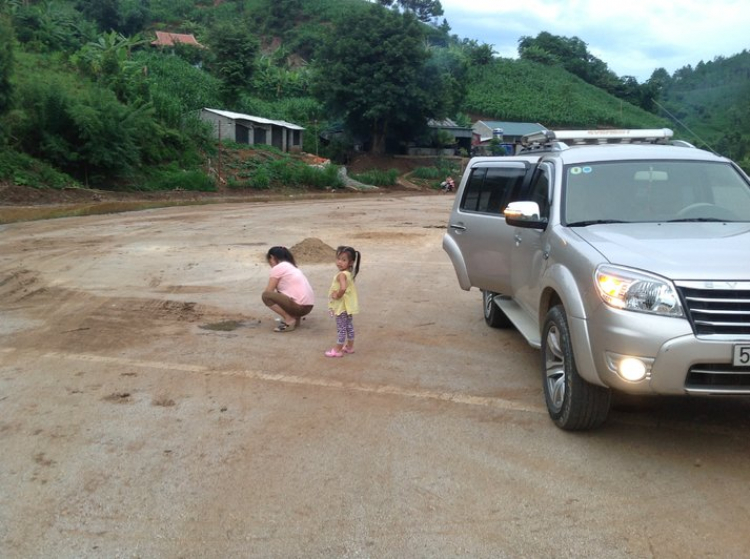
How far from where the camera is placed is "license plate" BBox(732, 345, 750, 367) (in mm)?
3812

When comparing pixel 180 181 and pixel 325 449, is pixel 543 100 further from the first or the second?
pixel 325 449

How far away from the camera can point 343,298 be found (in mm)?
6645

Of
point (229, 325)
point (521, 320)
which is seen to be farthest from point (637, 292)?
point (229, 325)

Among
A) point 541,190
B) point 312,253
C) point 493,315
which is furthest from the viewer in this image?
point 312,253

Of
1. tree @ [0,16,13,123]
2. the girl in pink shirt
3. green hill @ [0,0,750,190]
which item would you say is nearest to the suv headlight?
the girl in pink shirt

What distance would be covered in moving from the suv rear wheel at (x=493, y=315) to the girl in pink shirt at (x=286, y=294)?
1.95 meters

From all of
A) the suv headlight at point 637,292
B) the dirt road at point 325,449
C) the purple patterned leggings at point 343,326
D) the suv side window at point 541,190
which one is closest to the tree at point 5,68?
the dirt road at point 325,449

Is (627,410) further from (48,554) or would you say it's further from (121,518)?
(48,554)

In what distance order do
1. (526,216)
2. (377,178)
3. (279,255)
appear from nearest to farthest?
(526,216)
(279,255)
(377,178)

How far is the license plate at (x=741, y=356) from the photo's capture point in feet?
12.5

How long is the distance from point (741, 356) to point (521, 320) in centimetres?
249

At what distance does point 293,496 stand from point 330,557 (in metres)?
0.65

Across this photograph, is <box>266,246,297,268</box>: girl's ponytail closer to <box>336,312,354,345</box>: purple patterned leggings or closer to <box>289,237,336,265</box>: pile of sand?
<box>336,312,354,345</box>: purple patterned leggings

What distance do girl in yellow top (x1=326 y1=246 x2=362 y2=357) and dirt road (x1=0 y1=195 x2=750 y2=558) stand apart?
9.1 inches
